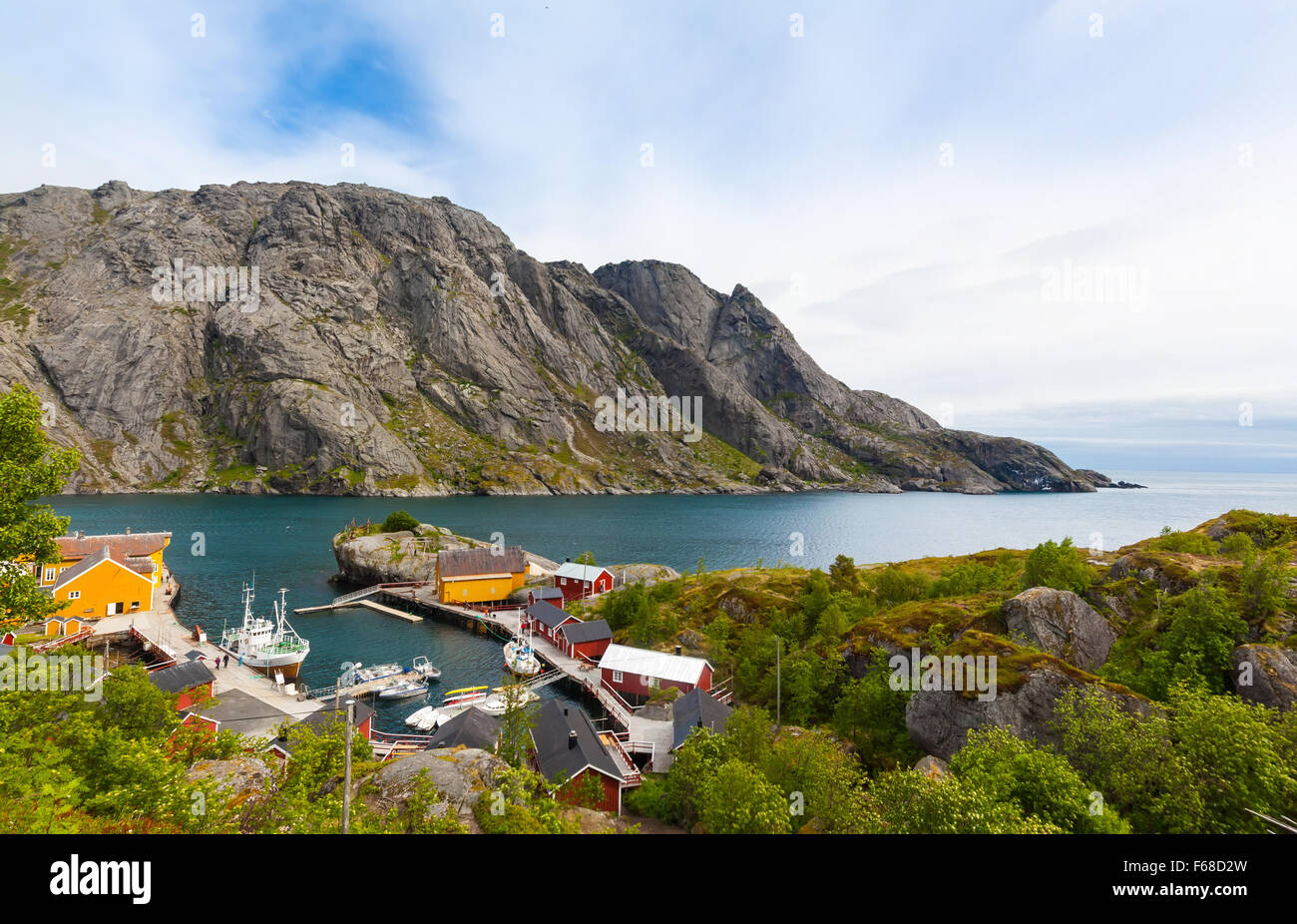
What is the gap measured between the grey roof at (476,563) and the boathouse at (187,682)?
31734mm

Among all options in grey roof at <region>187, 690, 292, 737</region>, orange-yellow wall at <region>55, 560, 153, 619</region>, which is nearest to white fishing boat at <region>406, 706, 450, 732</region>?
grey roof at <region>187, 690, 292, 737</region>

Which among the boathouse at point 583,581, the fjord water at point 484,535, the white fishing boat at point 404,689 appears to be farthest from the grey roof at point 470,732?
the boathouse at point 583,581

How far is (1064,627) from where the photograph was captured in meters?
29.1

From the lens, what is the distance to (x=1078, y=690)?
21.7 m

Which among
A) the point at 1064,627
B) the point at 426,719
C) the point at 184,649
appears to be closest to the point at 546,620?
the point at 426,719

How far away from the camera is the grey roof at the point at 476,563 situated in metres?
68.1

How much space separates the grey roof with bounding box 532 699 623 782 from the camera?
2723 centimetres

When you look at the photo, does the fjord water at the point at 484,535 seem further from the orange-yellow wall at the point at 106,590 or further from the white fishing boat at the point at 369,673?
the orange-yellow wall at the point at 106,590

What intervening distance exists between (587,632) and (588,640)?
0.84 meters

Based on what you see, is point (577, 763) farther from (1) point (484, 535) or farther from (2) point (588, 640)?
(1) point (484, 535)

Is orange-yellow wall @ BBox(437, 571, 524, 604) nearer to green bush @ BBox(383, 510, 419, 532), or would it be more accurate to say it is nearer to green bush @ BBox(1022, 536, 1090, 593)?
green bush @ BBox(383, 510, 419, 532)

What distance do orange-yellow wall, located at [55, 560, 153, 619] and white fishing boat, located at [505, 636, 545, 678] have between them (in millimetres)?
38834
